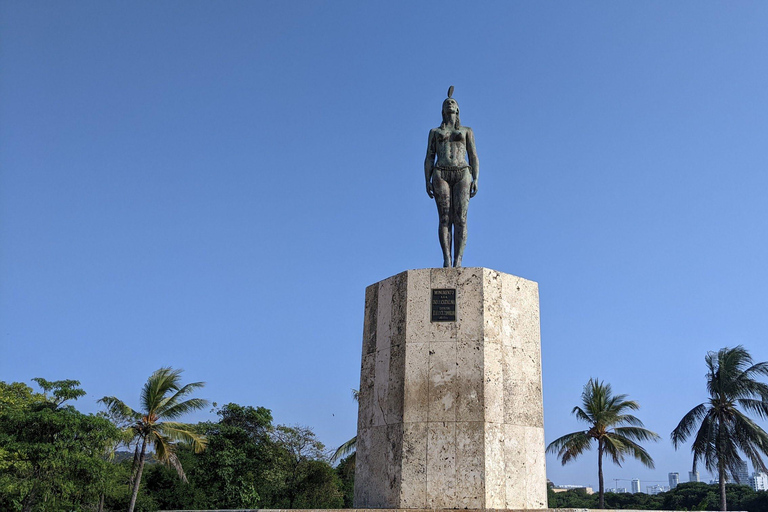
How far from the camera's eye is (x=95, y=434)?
24.2 metres

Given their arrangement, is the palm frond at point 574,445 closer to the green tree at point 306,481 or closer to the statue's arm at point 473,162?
the green tree at point 306,481

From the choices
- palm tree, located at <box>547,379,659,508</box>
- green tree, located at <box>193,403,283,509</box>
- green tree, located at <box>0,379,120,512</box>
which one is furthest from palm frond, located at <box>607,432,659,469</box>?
green tree, located at <box>0,379,120,512</box>

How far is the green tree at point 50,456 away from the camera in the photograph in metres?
22.7

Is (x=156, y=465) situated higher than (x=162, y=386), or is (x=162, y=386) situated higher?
(x=162, y=386)

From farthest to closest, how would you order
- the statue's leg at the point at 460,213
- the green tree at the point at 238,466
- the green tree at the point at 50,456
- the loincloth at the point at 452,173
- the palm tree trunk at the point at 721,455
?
the green tree at the point at 238,466 → the palm tree trunk at the point at 721,455 → the green tree at the point at 50,456 → the loincloth at the point at 452,173 → the statue's leg at the point at 460,213

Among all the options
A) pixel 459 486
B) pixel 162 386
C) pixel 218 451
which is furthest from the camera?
pixel 218 451

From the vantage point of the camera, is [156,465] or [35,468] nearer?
[35,468]

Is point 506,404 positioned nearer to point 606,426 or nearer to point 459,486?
point 459,486

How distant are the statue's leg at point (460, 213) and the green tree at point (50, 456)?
1868 centimetres

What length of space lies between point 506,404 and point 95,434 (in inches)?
782

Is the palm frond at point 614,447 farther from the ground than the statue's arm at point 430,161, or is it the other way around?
the statue's arm at point 430,161

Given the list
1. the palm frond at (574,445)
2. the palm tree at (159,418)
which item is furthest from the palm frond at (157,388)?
the palm frond at (574,445)

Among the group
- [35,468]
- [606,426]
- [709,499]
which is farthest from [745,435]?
[35,468]

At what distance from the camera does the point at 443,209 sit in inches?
439
